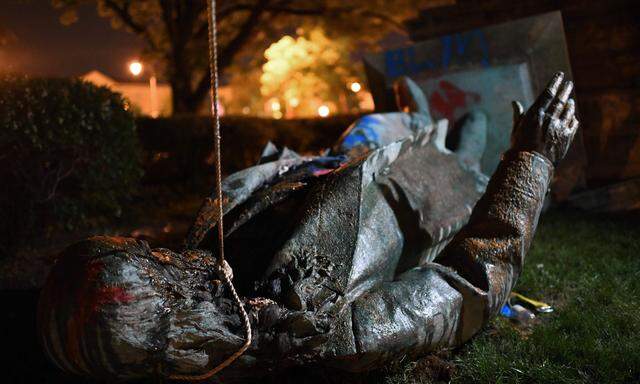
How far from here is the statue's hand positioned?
2928mm

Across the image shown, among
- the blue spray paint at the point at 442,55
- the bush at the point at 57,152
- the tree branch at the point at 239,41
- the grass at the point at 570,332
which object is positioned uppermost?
the tree branch at the point at 239,41

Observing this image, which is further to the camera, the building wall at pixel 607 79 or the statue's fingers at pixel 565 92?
the building wall at pixel 607 79

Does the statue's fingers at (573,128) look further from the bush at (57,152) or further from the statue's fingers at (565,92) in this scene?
the bush at (57,152)

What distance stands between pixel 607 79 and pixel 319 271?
17.8 feet

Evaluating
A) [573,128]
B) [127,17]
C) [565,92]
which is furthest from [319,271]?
[127,17]

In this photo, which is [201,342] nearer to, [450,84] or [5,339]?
[5,339]

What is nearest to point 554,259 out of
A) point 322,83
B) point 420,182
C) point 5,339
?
point 420,182

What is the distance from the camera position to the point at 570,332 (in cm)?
304

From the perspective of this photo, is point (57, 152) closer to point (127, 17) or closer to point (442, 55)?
point (442, 55)

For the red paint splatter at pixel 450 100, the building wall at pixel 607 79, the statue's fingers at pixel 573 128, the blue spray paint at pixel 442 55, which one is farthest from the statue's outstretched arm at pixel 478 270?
the building wall at pixel 607 79

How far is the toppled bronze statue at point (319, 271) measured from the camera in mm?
1699

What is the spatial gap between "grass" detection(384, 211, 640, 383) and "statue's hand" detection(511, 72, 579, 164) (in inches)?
39.5

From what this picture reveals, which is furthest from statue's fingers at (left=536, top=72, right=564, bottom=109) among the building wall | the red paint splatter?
the building wall

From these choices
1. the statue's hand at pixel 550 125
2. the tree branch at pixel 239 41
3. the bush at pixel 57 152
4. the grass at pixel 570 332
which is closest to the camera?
the grass at pixel 570 332
